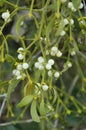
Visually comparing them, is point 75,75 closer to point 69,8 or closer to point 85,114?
point 85,114

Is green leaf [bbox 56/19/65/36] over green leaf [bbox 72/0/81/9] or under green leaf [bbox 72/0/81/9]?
under

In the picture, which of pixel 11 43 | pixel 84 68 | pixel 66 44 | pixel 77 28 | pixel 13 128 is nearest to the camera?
pixel 66 44

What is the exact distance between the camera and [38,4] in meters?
1.17

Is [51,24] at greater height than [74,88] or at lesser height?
greater

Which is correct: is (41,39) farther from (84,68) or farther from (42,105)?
(84,68)

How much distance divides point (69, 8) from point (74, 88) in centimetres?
67

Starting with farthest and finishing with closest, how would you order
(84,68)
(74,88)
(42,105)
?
(84,68)
(74,88)
(42,105)

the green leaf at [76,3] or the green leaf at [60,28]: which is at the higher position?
the green leaf at [76,3]

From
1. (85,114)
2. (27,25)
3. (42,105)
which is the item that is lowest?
(85,114)

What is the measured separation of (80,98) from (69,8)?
0.62 meters

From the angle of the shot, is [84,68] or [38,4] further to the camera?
[84,68]

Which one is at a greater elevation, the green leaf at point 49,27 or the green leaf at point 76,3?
the green leaf at point 76,3

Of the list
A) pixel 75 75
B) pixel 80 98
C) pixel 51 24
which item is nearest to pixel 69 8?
pixel 51 24

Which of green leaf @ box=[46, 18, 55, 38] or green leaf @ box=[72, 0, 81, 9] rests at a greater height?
green leaf @ box=[72, 0, 81, 9]
